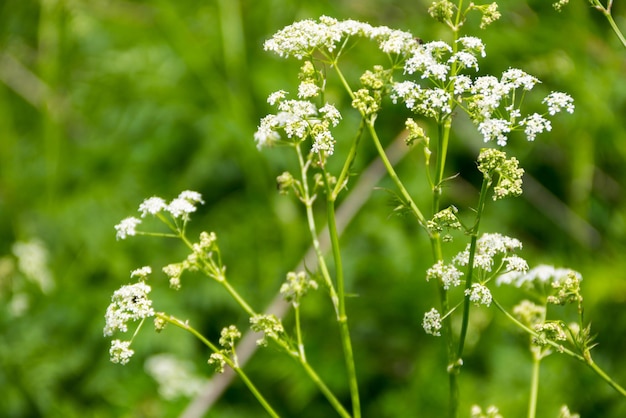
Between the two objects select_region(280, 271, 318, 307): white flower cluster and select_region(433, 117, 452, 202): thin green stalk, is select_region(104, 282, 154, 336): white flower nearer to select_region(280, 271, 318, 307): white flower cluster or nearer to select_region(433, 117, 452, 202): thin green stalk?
select_region(280, 271, 318, 307): white flower cluster

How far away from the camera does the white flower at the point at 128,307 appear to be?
6.36 ft

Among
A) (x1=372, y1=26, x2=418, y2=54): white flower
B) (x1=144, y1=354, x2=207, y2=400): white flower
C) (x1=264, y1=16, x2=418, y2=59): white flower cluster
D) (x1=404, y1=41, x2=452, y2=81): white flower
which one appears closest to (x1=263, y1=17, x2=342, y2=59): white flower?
(x1=264, y1=16, x2=418, y2=59): white flower cluster

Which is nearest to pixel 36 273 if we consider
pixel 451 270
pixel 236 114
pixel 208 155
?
pixel 208 155

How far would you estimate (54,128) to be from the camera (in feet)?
19.8

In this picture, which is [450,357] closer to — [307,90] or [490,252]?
[490,252]

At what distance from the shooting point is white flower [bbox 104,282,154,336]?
1.94 meters

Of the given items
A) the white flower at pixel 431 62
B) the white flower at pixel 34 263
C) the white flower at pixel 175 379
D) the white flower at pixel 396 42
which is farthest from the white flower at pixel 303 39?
the white flower at pixel 34 263

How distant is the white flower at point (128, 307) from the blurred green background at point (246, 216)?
2.28 m

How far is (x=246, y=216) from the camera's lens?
5.44m

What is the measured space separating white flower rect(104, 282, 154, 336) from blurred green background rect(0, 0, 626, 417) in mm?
2275

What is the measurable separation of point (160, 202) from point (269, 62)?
3930 mm

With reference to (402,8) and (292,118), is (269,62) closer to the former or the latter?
(402,8)

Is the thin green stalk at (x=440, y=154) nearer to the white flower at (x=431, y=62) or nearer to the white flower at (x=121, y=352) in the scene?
the white flower at (x=431, y=62)

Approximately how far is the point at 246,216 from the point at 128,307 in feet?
11.4
